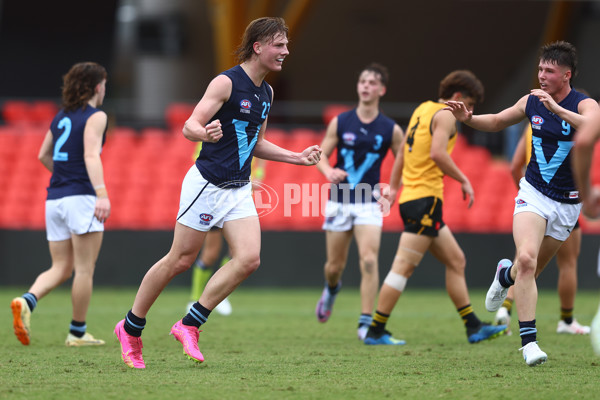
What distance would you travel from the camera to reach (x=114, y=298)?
1067 cm

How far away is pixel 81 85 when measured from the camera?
645 cm

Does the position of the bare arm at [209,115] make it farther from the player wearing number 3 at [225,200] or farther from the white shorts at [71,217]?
the white shorts at [71,217]

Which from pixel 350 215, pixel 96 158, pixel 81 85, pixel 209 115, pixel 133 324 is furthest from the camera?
pixel 350 215

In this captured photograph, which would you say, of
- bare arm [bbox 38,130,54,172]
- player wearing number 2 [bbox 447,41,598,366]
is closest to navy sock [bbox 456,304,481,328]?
player wearing number 2 [bbox 447,41,598,366]

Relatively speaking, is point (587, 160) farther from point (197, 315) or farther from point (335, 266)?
point (335, 266)

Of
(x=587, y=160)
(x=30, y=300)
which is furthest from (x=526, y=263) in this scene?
(x=30, y=300)

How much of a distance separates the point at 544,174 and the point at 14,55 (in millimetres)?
16197

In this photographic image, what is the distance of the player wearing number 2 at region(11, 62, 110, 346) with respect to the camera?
6316 mm

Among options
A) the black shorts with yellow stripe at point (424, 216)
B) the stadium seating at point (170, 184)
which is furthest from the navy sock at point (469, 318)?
the stadium seating at point (170, 184)

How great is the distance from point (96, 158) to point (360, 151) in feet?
8.28

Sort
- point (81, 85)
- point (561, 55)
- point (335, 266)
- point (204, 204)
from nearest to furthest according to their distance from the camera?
point (204, 204), point (561, 55), point (81, 85), point (335, 266)

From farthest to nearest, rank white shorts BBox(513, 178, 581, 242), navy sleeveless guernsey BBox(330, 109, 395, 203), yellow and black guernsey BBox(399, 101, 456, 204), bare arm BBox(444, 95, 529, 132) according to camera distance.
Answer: navy sleeveless guernsey BBox(330, 109, 395, 203), yellow and black guernsey BBox(399, 101, 456, 204), bare arm BBox(444, 95, 529, 132), white shorts BBox(513, 178, 581, 242)

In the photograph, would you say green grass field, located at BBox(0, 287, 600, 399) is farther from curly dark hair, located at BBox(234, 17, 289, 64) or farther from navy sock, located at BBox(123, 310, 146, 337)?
curly dark hair, located at BBox(234, 17, 289, 64)

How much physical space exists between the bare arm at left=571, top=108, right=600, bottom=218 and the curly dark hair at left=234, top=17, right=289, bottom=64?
2.04m
